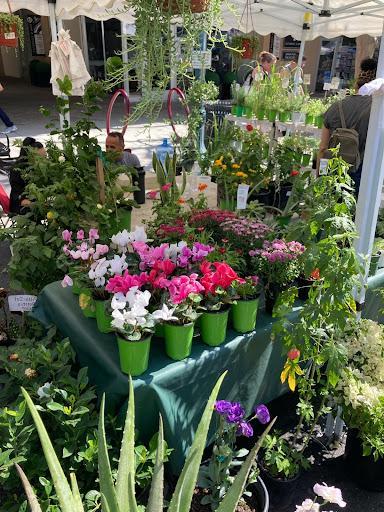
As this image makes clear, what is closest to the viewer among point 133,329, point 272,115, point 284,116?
point 133,329

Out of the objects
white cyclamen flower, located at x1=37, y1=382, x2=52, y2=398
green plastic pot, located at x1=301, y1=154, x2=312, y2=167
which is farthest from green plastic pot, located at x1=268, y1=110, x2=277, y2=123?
white cyclamen flower, located at x1=37, y1=382, x2=52, y2=398

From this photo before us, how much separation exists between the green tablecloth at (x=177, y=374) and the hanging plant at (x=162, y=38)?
3.09 feet

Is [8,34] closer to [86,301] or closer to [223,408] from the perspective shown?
[86,301]

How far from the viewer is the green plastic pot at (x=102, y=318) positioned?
5.68ft

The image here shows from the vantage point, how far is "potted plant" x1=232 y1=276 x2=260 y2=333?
5.86ft

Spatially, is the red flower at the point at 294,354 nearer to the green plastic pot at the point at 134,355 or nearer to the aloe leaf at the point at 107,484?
the green plastic pot at the point at 134,355

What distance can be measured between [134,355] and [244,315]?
0.50 meters

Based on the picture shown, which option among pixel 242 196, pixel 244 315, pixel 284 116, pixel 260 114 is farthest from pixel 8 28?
pixel 244 315

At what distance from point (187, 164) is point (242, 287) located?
6.59 ft

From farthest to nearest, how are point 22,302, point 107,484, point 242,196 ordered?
point 242,196
point 22,302
point 107,484

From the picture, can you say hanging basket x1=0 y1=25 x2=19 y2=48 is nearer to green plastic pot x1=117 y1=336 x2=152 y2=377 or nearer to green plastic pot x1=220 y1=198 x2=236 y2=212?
green plastic pot x1=220 y1=198 x2=236 y2=212

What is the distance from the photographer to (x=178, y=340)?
1628mm

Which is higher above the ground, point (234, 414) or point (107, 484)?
point (107, 484)

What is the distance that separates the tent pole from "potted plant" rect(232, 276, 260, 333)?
43cm
